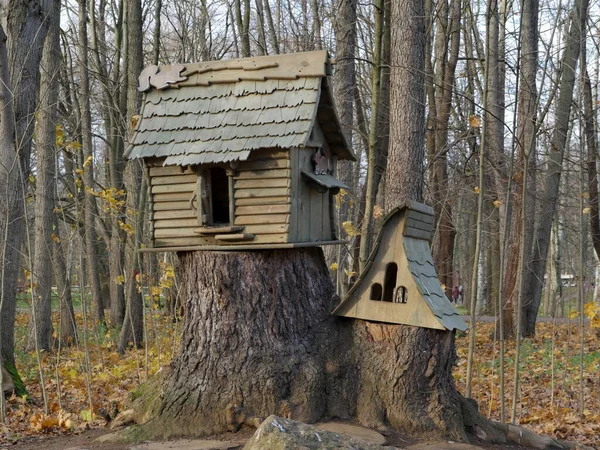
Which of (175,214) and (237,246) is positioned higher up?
(175,214)

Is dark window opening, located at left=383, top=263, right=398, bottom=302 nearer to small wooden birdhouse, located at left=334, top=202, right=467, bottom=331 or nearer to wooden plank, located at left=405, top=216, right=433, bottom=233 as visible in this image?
small wooden birdhouse, located at left=334, top=202, right=467, bottom=331

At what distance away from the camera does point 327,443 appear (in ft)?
12.8

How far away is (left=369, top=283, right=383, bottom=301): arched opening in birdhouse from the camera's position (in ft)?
17.5

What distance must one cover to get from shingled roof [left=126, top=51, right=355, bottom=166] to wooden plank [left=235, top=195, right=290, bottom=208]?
13.8 inches

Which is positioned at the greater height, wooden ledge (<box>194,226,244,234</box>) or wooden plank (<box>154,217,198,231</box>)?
wooden plank (<box>154,217,198,231</box>)

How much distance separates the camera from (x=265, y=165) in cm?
515

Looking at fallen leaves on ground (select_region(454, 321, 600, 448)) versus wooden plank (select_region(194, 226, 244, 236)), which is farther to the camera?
fallen leaves on ground (select_region(454, 321, 600, 448))

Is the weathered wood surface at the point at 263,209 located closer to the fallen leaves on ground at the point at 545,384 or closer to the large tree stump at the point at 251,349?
the large tree stump at the point at 251,349

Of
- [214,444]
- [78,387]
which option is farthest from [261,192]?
[78,387]

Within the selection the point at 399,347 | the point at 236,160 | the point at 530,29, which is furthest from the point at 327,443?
the point at 530,29

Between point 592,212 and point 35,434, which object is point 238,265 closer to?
point 35,434

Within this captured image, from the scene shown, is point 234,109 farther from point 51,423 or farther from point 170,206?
point 51,423

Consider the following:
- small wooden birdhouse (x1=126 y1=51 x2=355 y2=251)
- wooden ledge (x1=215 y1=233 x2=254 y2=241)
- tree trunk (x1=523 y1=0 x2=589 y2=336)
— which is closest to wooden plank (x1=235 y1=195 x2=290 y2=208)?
small wooden birdhouse (x1=126 y1=51 x2=355 y2=251)

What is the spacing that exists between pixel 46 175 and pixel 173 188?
6560 mm
